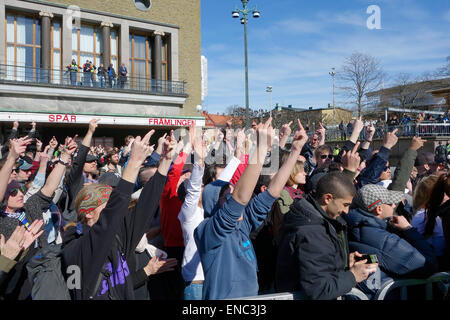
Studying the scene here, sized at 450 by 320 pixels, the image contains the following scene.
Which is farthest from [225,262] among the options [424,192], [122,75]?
[122,75]

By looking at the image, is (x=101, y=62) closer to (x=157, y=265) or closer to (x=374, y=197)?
(x=157, y=265)

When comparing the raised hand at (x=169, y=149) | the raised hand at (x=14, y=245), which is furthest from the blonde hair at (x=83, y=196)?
the raised hand at (x=169, y=149)

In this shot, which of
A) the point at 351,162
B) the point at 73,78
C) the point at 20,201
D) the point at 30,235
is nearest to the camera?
the point at 30,235

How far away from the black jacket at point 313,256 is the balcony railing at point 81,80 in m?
21.1

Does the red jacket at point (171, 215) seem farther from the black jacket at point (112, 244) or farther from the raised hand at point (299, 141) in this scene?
the raised hand at point (299, 141)

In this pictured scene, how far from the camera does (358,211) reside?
3.00 meters

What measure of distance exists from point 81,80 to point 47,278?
21818 millimetres

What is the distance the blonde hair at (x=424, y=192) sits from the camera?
140 inches

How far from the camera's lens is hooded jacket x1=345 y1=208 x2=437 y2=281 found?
2715 millimetres

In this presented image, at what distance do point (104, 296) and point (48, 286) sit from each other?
0.39m

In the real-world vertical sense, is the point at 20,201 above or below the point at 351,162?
below

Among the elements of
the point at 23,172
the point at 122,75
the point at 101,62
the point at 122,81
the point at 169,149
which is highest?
the point at 101,62

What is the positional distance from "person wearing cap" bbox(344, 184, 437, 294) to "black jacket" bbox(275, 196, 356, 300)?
326 mm

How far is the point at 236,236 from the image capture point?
2.51 m
